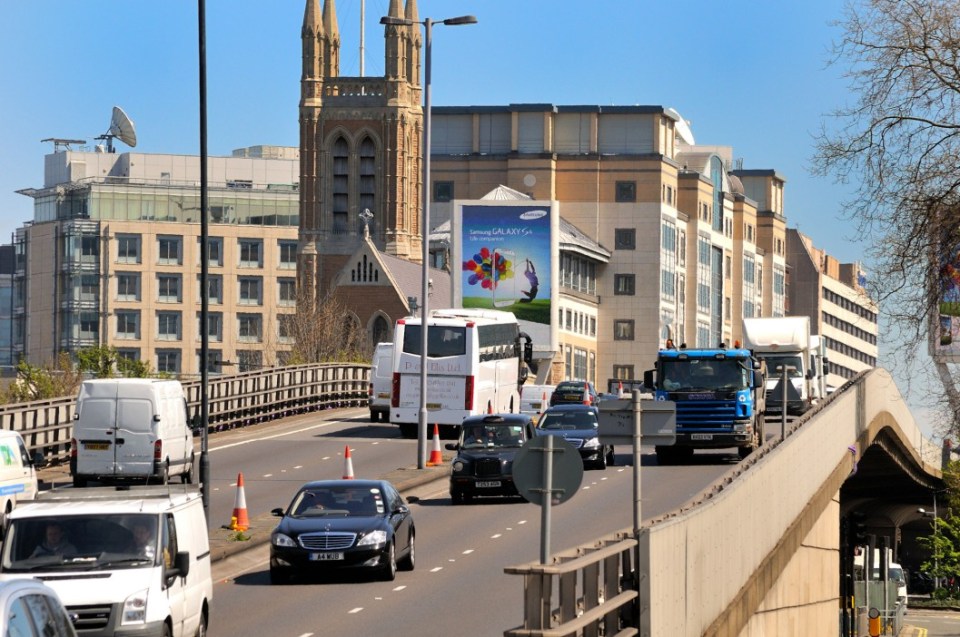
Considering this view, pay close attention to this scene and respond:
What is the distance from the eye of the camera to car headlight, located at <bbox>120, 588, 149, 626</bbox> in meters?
17.3

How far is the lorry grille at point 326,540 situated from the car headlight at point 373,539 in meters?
0.16

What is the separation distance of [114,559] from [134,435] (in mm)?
17848

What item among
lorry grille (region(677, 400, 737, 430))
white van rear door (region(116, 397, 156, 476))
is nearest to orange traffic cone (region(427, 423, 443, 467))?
lorry grille (region(677, 400, 737, 430))

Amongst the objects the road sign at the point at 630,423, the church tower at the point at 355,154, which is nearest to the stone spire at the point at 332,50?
the church tower at the point at 355,154

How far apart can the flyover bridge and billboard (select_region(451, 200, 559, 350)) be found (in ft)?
156

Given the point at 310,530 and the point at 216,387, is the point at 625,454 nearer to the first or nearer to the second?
the point at 216,387

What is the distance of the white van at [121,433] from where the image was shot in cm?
3562

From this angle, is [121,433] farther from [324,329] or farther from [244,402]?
[324,329]

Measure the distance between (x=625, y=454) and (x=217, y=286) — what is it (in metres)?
Answer: 109

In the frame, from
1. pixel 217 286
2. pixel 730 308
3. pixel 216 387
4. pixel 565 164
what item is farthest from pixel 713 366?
pixel 730 308

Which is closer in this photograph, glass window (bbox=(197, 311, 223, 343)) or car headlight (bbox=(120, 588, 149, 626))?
car headlight (bbox=(120, 588, 149, 626))

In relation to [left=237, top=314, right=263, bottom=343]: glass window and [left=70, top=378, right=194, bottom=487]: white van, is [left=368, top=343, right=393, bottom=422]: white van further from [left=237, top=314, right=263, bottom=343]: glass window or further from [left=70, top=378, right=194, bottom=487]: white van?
[left=237, top=314, right=263, bottom=343]: glass window

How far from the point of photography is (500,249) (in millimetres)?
106438

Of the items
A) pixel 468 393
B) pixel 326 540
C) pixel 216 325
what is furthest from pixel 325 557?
pixel 216 325
